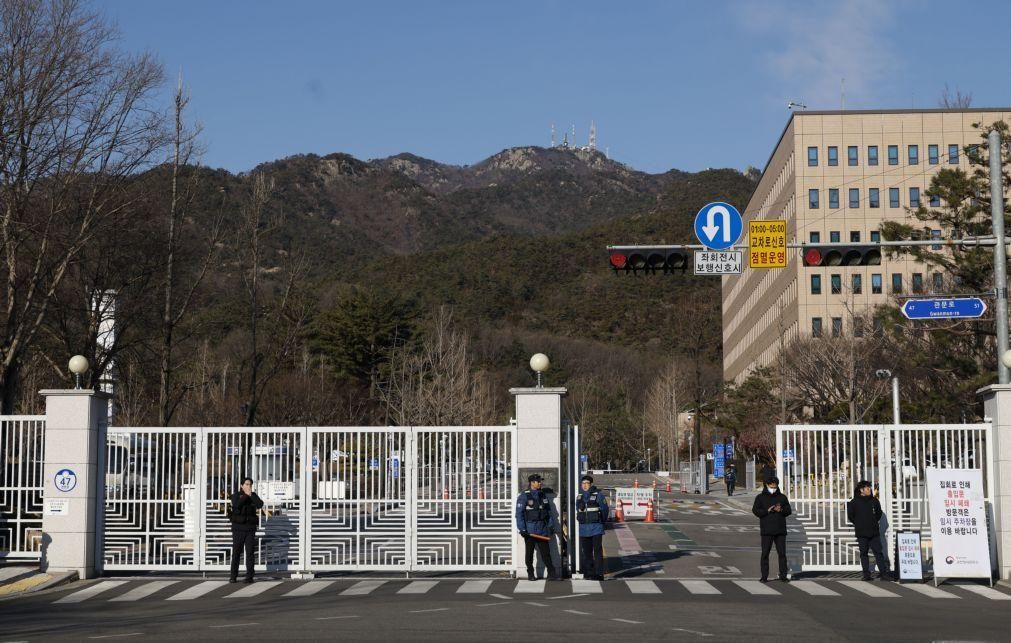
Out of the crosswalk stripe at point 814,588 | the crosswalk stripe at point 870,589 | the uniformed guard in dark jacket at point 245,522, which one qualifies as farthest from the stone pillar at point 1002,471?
the uniformed guard in dark jacket at point 245,522

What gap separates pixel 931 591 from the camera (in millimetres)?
18578

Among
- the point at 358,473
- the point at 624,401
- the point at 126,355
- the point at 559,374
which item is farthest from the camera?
the point at 624,401

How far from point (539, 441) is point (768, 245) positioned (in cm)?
529

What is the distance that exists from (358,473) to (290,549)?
1701mm

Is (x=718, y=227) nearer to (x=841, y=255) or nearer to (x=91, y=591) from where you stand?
(x=841, y=255)

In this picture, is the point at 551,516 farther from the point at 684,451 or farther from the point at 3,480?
the point at 684,451

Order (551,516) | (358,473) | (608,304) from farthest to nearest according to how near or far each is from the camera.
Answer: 1. (608,304)
2. (358,473)
3. (551,516)

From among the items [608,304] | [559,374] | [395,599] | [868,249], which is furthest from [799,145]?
[395,599]

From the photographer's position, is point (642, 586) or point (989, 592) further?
point (642, 586)

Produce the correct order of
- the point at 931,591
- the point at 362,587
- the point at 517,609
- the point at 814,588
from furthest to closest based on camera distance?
the point at 362,587 < the point at 814,588 < the point at 931,591 < the point at 517,609

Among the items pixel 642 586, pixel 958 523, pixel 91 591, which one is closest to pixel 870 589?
pixel 958 523

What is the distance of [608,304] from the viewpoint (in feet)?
422

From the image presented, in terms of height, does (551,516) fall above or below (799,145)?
below

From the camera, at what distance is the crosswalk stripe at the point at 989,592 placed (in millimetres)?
17697
